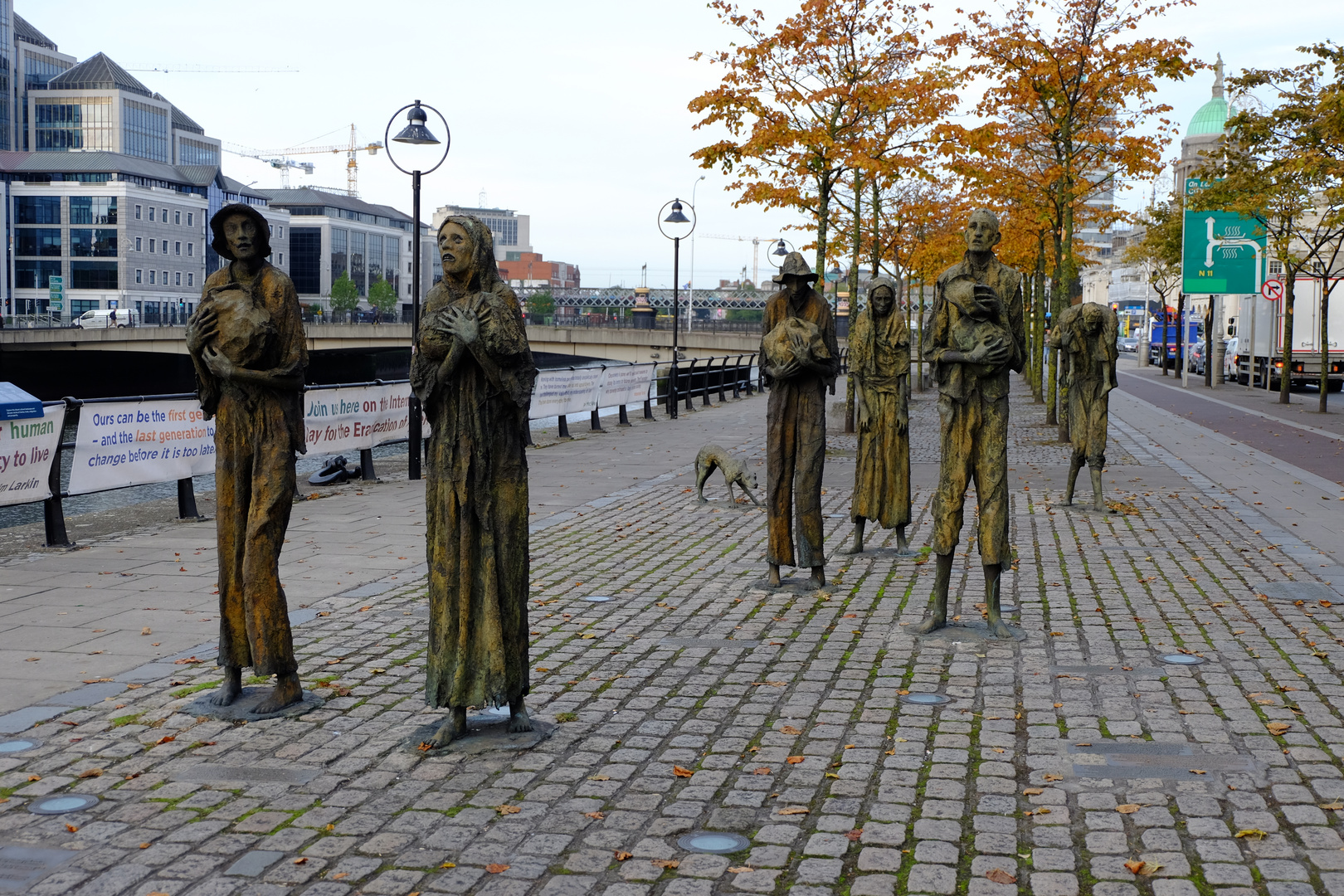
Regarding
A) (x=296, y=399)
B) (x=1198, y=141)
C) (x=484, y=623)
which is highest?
(x=1198, y=141)

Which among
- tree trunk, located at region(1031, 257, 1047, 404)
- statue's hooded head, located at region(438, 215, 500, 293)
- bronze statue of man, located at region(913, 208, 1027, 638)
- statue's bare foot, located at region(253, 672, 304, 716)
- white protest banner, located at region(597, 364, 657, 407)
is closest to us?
statue's hooded head, located at region(438, 215, 500, 293)

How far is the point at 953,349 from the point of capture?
7.30 metres

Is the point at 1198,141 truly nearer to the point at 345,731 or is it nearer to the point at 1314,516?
the point at 1314,516

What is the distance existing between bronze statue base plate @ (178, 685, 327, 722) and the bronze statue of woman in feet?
2.95

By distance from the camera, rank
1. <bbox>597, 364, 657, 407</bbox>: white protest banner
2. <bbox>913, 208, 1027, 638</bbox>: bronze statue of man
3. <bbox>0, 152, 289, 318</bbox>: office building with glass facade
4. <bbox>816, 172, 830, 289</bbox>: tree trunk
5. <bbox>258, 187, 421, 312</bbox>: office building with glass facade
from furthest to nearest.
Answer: <bbox>258, 187, 421, 312</bbox>: office building with glass facade, <bbox>0, 152, 289, 318</bbox>: office building with glass facade, <bbox>597, 364, 657, 407</bbox>: white protest banner, <bbox>816, 172, 830, 289</bbox>: tree trunk, <bbox>913, 208, 1027, 638</bbox>: bronze statue of man

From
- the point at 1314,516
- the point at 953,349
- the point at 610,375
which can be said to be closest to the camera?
the point at 953,349

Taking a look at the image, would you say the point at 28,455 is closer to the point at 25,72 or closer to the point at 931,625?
the point at 931,625

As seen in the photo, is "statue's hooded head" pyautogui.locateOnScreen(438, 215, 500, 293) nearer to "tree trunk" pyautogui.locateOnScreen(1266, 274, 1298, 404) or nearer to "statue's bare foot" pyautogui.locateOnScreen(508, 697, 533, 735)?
"statue's bare foot" pyautogui.locateOnScreen(508, 697, 533, 735)

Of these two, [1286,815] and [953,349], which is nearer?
[1286,815]

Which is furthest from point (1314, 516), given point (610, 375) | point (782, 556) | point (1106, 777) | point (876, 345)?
point (610, 375)

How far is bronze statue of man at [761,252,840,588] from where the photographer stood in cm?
870

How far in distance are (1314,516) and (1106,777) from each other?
8.87 metres

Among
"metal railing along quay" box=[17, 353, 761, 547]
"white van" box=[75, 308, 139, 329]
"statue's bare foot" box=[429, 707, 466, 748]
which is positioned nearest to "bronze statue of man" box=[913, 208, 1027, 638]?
"metal railing along quay" box=[17, 353, 761, 547]

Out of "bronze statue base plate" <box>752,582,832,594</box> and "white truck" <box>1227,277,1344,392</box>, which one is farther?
"white truck" <box>1227,277,1344,392</box>
